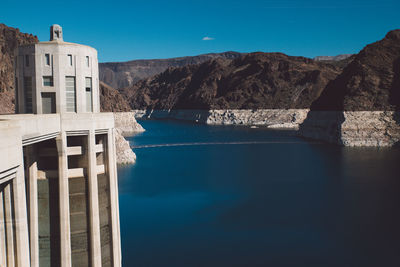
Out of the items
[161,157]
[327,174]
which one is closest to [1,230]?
[327,174]

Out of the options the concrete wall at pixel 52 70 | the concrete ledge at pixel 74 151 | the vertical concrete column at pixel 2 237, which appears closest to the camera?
the vertical concrete column at pixel 2 237

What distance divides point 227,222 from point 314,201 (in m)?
11.5

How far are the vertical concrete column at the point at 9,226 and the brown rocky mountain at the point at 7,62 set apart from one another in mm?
55821

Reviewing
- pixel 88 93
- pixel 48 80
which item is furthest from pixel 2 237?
pixel 88 93

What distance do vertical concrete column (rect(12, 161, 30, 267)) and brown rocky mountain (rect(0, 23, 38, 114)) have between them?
55841mm

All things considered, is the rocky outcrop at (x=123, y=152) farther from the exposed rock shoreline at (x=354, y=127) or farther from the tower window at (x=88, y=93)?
the exposed rock shoreline at (x=354, y=127)

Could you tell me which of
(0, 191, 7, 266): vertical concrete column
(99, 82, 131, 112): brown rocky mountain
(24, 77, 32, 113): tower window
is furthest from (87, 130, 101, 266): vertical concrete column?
(99, 82, 131, 112): brown rocky mountain

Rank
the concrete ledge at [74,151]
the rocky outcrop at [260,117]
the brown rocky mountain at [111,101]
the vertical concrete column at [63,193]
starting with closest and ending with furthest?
the vertical concrete column at [63,193], the concrete ledge at [74,151], the brown rocky mountain at [111,101], the rocky outcrop at [260,117]

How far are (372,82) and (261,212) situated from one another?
70513mm

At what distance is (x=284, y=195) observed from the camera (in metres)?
40.5

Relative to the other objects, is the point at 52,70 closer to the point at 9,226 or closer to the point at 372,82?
the point at 9,226

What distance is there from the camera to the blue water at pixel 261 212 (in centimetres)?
2403

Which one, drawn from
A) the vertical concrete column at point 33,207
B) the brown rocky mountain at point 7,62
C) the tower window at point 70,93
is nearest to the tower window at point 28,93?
the tower window at point 70,93

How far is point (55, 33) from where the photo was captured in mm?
14039
